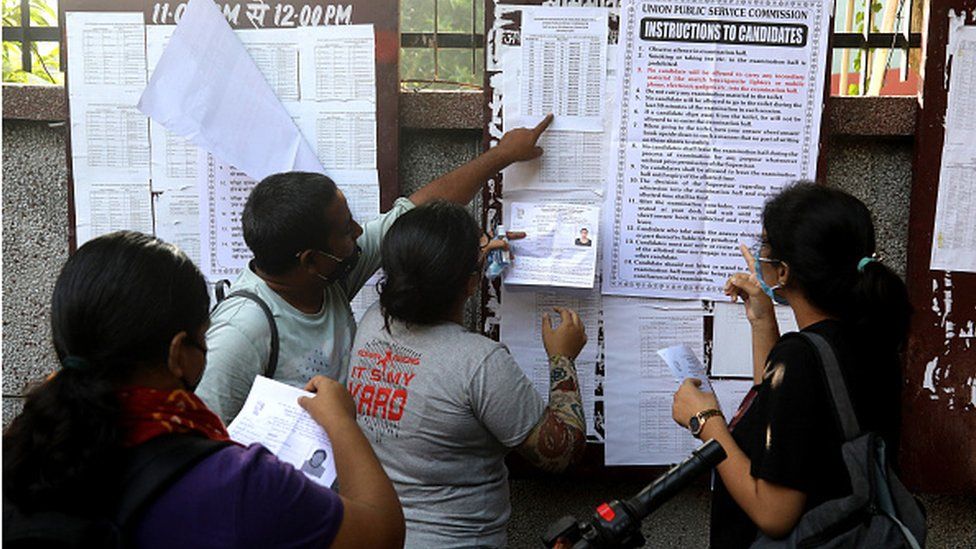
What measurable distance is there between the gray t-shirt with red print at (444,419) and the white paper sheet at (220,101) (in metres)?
0.99

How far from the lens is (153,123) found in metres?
3.19

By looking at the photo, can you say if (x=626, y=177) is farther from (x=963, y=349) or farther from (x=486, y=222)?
(x=963, y=349)

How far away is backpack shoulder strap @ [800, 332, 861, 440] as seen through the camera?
1.99 m

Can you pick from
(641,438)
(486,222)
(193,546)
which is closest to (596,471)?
(641,438)

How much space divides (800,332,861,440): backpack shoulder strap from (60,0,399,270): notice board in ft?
5.23

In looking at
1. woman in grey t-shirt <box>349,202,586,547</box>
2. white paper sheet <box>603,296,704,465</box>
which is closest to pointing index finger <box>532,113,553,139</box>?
white paper sheet <box>603,296,704,465</box>

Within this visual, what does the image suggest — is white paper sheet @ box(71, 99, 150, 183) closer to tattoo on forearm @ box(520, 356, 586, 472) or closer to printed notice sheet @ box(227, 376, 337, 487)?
printed notice sheet @ box(227, 376, 337, 487)

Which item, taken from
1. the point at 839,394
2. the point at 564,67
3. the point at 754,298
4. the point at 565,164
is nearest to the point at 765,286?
the point at 754,298

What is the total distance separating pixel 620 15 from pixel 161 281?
1993 millimetres

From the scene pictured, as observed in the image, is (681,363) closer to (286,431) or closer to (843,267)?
(843,267)

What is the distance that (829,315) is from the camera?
2.14 meters

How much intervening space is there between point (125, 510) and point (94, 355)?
0.25m

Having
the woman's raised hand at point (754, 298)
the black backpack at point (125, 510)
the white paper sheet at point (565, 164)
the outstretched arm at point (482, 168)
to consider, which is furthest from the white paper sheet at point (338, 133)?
the black backpack at point (125, 510)

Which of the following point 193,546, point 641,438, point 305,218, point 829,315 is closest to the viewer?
point 193,546
